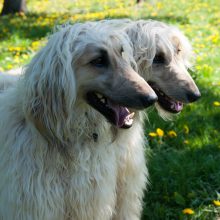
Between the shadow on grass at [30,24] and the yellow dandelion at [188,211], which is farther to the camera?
the shadow on grass at [30,24]

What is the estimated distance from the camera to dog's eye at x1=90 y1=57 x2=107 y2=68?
3146 mm

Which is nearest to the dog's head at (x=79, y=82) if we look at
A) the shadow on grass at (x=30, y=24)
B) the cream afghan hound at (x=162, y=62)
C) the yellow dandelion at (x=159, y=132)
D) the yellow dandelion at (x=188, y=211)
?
the cream afghan hound at (x=162, y=62)

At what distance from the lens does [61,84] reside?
3107 millimetres

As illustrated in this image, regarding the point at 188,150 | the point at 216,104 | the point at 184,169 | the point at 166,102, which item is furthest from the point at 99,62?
the point at 216,104

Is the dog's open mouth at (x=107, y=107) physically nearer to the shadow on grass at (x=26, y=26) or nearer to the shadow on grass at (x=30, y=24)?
the shadow on grass at (x=30, y=24)

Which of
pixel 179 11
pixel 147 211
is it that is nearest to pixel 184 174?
pixel 147 211

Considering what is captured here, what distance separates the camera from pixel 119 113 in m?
3.28

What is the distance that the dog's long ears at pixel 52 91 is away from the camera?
3113mm

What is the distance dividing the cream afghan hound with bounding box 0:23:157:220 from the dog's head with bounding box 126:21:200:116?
0.88 ft

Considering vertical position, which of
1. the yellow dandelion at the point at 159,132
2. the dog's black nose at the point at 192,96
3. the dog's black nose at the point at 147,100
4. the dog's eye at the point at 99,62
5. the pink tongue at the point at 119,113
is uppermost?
the dog's eye at the point at 99,62

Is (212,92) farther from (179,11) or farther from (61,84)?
(179,11)

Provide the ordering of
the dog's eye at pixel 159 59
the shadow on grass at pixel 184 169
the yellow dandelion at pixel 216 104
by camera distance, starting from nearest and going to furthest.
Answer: the dog's eye at pixel 159 59
the shadow on grass at pixel 184 169
the yellow dandelion at pixel 216 104

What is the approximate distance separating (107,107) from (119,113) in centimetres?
12

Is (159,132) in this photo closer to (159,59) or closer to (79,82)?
(159,59)
